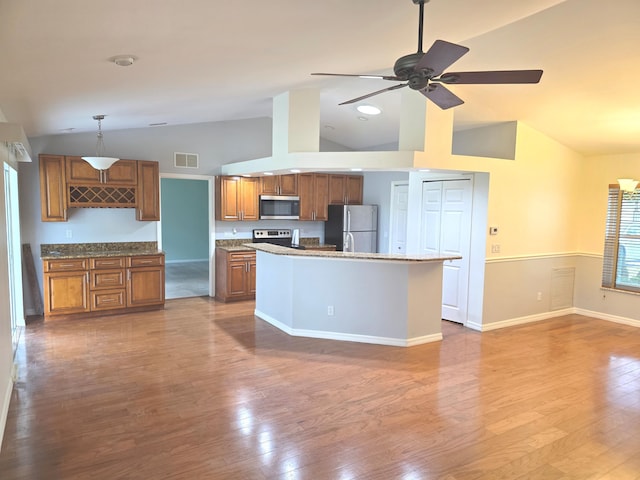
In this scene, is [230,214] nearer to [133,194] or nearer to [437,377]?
[133,194]

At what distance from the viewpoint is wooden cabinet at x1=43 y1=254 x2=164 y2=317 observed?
211 inches

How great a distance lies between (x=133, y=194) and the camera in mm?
6020

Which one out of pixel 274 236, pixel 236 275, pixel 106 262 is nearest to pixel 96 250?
pixel 106 262

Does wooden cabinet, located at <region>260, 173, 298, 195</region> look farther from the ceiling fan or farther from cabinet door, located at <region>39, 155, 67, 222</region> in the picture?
the ceiling fan

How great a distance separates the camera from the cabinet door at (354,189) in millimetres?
7902

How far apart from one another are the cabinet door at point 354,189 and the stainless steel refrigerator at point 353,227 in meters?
0.43

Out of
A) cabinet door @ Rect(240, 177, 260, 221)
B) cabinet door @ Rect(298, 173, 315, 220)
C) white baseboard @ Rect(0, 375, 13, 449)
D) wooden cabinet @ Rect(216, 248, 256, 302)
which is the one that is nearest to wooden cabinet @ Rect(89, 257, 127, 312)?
wooden cabinet @ Rect(216, 248, 256, 302)

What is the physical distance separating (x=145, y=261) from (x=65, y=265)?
0.97m

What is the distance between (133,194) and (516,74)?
17.3ft

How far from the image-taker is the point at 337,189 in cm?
779

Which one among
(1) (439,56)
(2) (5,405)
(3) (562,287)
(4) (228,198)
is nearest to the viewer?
(1) (439,56)

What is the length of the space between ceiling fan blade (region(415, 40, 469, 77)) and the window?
4.96 meters

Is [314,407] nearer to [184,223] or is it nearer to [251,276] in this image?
[251,276]

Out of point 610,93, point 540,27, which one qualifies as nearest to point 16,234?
point 540,27
